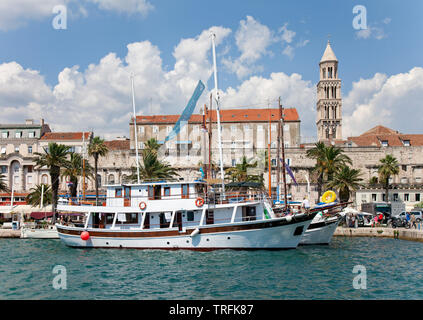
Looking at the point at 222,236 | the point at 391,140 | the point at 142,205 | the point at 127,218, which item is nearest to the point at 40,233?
the point at 127,218

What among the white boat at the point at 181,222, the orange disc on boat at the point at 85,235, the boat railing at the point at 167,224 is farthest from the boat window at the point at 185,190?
the orange disc on boat at the point at 85,235

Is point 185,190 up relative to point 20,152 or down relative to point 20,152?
down

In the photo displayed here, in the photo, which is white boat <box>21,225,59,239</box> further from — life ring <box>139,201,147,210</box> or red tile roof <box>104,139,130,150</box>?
red tile roof <box>104,139,130,150</box>

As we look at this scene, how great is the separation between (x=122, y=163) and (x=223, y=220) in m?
46.9

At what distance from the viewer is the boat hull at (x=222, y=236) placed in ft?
91.7

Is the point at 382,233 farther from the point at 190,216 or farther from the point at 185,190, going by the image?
the point at 185,190

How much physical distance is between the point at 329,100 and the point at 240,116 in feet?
87.9

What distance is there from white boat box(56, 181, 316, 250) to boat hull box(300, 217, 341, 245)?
393 cm

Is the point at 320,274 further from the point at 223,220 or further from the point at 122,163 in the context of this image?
the point at 122,163

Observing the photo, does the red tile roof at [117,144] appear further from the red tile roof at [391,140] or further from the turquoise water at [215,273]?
the turquoise water at [215,273]

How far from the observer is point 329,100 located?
304 feet

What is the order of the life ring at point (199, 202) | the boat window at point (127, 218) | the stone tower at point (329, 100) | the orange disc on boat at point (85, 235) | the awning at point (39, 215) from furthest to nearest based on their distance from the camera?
the stone tower at point (329, 100) < the awning at point (39, 215) < the boat window at point (127, 218) < the orange disc on boat at point (85, 235) < the life ring at point (199, 202)

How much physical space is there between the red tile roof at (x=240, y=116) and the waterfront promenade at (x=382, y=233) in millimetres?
38308
